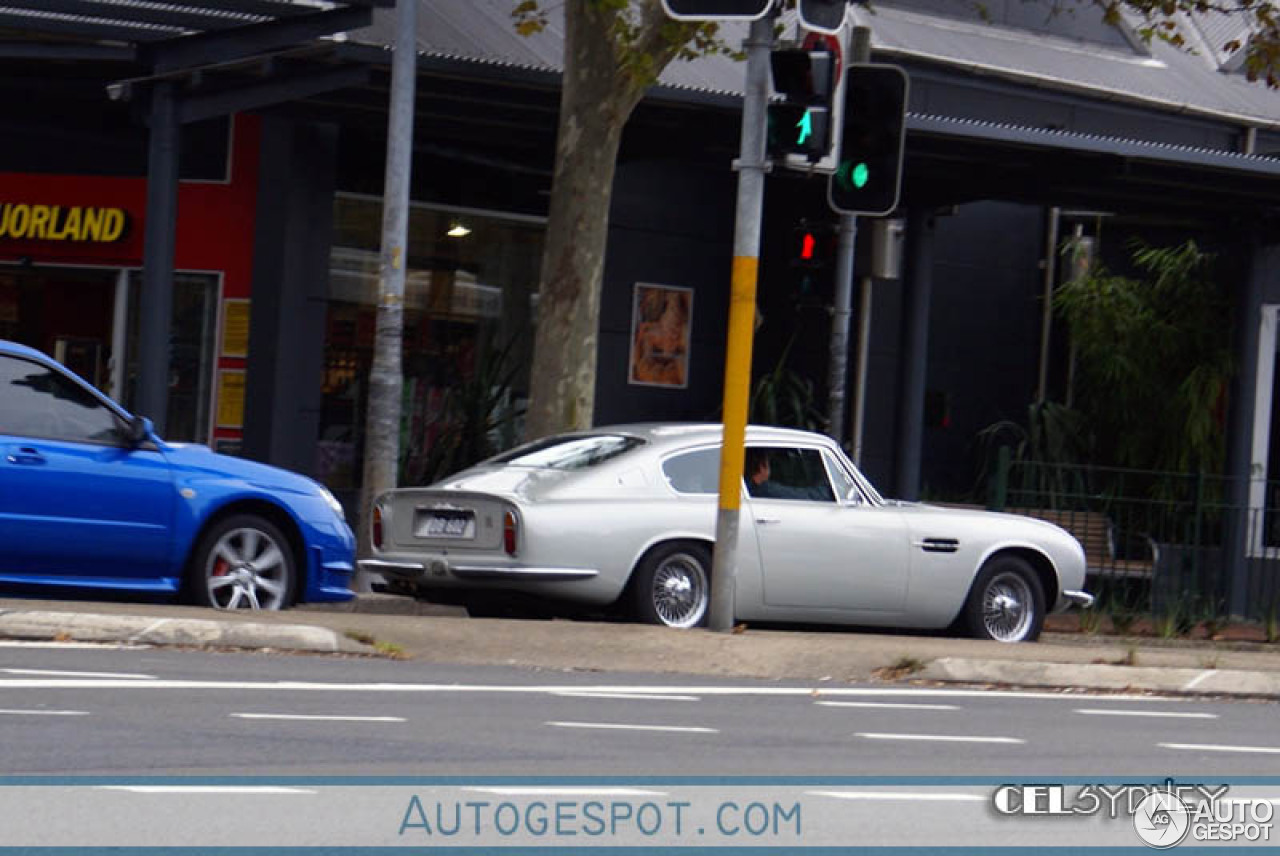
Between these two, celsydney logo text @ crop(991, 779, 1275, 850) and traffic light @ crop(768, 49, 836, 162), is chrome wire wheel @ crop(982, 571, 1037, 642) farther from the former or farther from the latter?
celsydney logo text @ crop(991, 779, 1275, 850)

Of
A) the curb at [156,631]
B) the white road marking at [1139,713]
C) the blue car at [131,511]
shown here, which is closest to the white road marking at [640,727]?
the white road marking at [1139,713]

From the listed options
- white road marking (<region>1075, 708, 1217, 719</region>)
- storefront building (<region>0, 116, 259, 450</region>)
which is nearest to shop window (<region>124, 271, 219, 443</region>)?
storefront building (<region>0, 116, 259, 450</region>)

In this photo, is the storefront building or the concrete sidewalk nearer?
the concrete sidewalk

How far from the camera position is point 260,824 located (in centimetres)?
670

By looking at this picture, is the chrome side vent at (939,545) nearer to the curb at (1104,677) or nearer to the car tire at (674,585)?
the car tire at (674,585)

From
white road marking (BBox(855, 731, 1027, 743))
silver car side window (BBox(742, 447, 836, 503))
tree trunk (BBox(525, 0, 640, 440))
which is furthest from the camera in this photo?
tree trunk (BBox(525, 0, 640, 440))

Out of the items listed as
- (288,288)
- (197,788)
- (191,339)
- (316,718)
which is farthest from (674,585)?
(191,339)

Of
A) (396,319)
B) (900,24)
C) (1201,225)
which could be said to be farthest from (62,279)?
(1201,225)

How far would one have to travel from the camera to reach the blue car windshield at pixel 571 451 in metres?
14.3

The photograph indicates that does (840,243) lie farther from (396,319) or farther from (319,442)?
(319,442)

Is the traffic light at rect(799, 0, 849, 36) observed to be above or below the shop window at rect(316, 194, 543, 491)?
above

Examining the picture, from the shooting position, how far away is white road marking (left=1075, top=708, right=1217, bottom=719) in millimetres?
11312

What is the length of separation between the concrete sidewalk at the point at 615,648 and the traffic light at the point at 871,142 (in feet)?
8.73

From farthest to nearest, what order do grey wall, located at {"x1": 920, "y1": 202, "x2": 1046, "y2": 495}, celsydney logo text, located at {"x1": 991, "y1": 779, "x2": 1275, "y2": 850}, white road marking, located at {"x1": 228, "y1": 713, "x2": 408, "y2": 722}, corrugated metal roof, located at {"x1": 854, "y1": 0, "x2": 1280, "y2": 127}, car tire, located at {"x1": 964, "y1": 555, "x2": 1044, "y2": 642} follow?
grey wall, located at {"x1": 920, "y1": 202, "x2": 1046, "y2": 495} < corrugated metal roof, located at {"x1": 854, "y1": 0, "x2": 1280, "y2": 127} < car tire, located at {"x1": 964, "y1": 555, "x2": 1044, "y2": 642} < white road marking, located at {"x1": 228, "y1": 713, "x2": 408, "y2": 722} < celsydney logo text, located at {"x1": 991, "y1": 779, "x2": 1275, "y2": 850}
